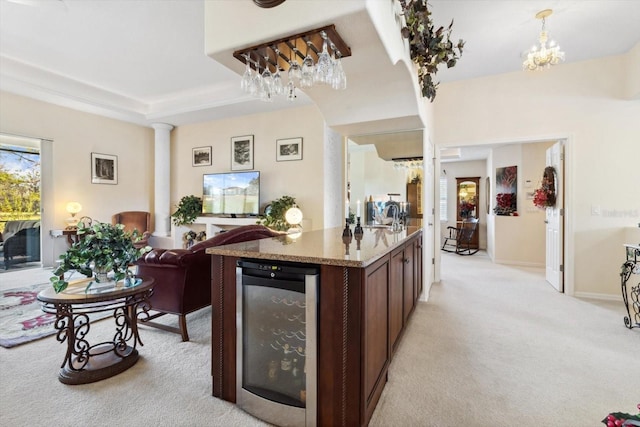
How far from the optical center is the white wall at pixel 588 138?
3852 mm

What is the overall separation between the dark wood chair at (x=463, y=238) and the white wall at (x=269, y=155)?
4.12 metres

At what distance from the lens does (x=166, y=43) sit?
398cm

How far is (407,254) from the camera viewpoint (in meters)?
2.67

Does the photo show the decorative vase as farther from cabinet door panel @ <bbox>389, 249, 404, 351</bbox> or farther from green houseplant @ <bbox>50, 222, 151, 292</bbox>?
cabinet door panel @ <bbox>389, 249, 404, 351</bbox>

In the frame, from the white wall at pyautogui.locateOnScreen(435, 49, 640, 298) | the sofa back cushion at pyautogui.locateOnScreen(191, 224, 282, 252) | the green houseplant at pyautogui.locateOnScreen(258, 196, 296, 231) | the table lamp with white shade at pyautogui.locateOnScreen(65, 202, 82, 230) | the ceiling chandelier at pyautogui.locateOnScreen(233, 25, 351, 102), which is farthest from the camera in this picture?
the table lamp with white shade at pyautogui.locateOnScreen(65, 202, 82, 230)

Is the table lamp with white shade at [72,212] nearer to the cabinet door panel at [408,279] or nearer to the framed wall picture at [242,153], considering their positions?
the framed wall picture at [242,153]

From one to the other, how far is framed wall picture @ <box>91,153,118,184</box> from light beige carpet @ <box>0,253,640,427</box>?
429 cm

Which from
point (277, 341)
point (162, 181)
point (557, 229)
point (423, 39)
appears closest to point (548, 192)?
point (557, 229)

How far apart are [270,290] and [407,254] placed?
4.78ft

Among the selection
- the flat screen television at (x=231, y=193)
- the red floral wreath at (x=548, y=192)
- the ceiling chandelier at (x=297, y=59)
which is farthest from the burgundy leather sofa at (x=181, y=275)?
the red floral wreath at (x=548, y=192)

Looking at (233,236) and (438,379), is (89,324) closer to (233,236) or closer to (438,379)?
(233,236)

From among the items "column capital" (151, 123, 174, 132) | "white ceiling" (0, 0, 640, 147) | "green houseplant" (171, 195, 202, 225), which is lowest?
"green houseplant" (171, 195, 202, 225)

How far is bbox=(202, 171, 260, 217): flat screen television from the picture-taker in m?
5.84

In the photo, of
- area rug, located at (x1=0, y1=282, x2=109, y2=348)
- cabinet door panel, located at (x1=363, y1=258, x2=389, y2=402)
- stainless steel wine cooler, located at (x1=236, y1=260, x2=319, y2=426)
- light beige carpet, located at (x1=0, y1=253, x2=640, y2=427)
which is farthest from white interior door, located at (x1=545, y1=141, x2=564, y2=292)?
area rug, located at (x1=0, y1=282, x2=109, y2=348)
